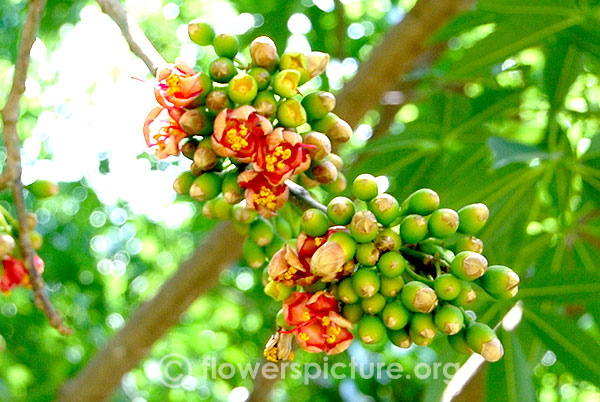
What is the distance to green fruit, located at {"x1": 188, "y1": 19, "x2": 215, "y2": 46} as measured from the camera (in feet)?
4.14

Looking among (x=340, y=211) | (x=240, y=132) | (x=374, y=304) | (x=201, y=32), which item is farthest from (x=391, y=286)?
(x=201, y=32)

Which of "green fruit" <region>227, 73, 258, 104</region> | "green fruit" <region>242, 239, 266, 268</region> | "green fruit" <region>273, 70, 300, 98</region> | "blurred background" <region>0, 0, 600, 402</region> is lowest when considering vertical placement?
"blurred background" <region>0, 0, 600, 402</region>

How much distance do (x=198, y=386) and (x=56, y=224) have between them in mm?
1605

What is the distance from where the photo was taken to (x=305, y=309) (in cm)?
102

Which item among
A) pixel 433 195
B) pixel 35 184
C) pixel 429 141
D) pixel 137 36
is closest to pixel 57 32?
pixel 35 184

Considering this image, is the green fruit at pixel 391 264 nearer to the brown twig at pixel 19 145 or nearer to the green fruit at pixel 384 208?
the green fruit at pixel 384 208

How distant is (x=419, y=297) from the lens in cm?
95

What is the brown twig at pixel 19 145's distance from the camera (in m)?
1.24

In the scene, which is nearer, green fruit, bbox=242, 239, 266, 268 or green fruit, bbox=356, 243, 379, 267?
green fruit, bbox=356, 243, 379, 267
